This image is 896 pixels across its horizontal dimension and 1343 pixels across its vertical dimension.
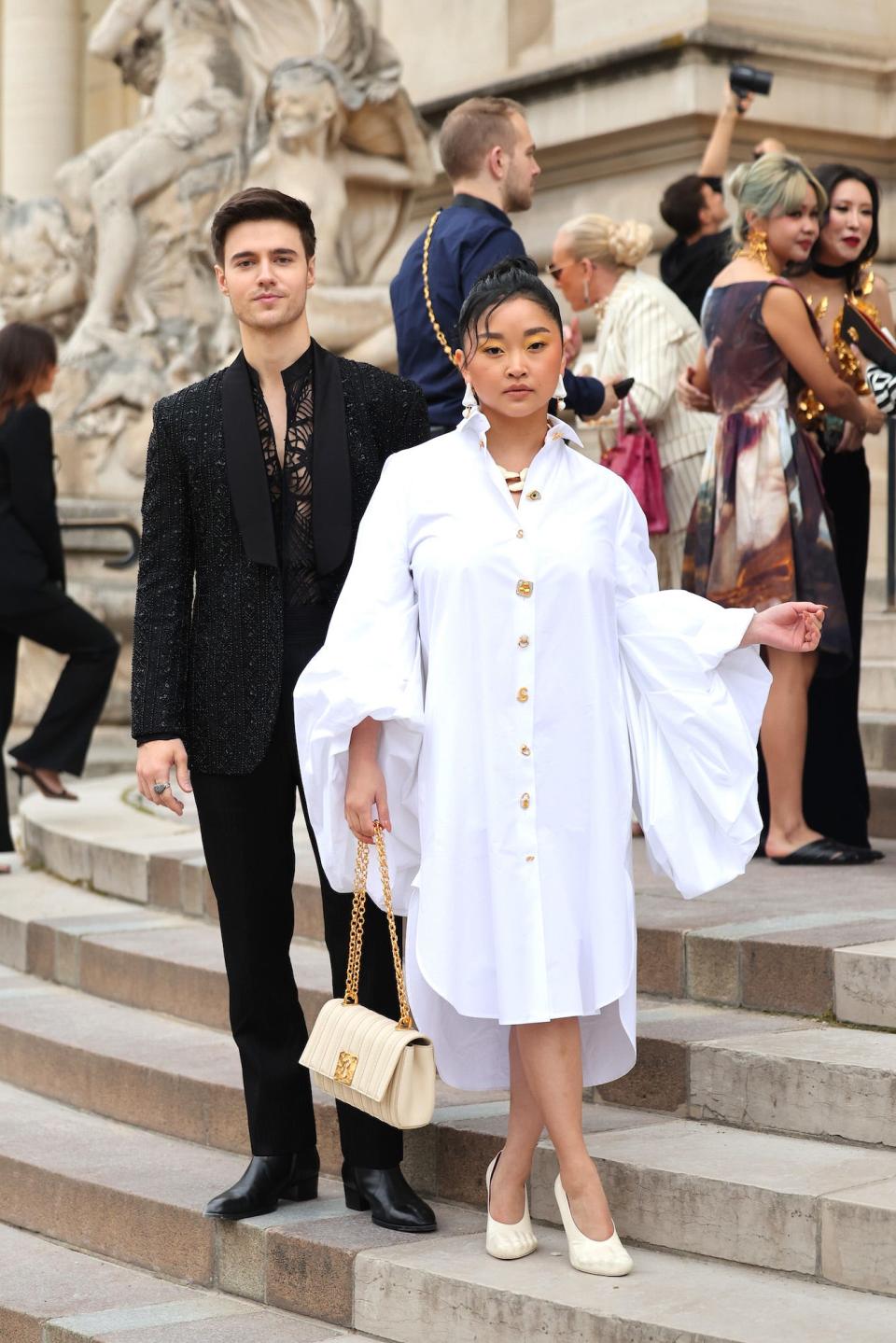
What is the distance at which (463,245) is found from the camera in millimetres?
5414

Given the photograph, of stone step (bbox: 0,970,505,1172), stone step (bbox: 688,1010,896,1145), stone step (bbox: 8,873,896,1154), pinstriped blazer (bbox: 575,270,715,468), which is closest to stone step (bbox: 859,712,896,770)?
pinstriped blazer (bbox: 575,270,715,468)

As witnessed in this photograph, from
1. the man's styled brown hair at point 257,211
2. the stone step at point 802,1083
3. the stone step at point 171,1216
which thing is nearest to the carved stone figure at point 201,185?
the stone step at point 171,1216

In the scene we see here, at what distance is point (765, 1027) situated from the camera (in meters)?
4.52

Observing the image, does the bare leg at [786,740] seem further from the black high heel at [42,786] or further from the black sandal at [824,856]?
the black high heel at [42,786]

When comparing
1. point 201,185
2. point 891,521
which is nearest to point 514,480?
point 891,521

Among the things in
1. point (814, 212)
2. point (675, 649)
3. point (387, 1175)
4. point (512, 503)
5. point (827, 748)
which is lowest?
point (387, 1175)

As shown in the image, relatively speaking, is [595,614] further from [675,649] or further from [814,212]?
[814,212]

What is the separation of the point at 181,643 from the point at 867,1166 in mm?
1609

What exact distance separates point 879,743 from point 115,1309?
12.1ft

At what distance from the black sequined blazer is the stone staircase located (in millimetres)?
996

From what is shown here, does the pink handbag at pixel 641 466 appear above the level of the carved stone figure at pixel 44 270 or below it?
below

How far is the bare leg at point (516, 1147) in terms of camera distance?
379 cm

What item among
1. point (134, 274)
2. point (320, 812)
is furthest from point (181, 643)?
point (134, 274)

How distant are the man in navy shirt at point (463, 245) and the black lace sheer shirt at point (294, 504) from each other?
1357mm
